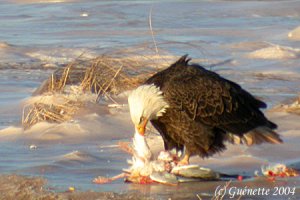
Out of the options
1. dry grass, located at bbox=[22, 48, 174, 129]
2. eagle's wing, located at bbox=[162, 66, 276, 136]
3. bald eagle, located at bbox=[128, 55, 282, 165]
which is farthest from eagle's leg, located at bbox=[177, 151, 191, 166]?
dry grass, located at bbox=[22, 48, 174, 129]

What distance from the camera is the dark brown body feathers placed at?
7.98 metres

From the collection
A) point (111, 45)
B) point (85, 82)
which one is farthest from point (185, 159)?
point (111, 45)

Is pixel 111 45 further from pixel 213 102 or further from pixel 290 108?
pixel 213 102

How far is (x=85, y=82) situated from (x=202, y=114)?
101 inches

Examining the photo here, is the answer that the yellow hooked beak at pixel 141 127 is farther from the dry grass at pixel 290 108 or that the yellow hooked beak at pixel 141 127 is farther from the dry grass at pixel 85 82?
the dry grass at pixel 290 108

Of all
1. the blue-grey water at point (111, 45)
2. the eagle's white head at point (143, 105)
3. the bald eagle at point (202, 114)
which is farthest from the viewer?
the blue-grey water at point (111, 45)

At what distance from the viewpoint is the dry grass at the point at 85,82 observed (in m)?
9.84

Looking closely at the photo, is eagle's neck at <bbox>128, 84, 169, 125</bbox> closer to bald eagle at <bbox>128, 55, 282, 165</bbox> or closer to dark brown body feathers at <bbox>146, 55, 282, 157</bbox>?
bald eagle at <bbox>128, 55, 282, 165</bbox>

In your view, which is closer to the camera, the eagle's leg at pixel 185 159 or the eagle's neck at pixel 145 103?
the eagle's neck at pixel 145 103

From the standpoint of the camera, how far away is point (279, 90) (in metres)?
11.3

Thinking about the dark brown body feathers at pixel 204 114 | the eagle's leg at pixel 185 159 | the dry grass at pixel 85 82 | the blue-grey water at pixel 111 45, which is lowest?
the blue-grey water at pixel 111 45

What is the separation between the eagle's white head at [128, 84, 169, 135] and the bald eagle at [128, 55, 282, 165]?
4 centimetres

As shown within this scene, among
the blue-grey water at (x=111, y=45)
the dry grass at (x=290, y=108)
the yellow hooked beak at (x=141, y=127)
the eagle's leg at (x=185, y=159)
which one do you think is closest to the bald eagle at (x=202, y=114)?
the eagle's leg at (x=185, y=159)

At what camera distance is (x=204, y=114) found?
808 centimetres
